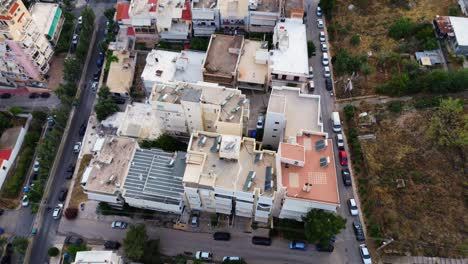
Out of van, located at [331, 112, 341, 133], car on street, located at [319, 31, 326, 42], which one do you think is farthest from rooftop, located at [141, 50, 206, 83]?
van, located at [331, 112, 341, 133]

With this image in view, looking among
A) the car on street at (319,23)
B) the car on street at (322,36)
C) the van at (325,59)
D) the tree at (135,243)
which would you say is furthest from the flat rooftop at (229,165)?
the car on street at (319,23)

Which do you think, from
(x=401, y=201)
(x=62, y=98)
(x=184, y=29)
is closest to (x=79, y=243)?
(x=62, y=98)

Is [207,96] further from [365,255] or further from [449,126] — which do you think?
[449,126]

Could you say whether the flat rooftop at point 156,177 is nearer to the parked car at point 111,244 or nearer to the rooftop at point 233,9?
the parked car at point 111,244

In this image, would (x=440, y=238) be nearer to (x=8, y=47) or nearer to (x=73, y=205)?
(x=73, y=205)

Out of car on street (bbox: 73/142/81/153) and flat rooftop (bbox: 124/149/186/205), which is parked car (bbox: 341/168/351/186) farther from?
car on street (bbox: 73/142/81/153)

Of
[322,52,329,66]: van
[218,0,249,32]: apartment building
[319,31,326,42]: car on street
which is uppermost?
[218,0,249,32]: apartment building

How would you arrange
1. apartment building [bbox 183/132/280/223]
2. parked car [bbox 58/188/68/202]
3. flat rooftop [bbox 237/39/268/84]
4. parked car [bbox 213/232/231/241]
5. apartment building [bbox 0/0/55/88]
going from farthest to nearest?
flat rooftop [bbox 237/39/268/84]
apartment building [bbox 0/0/55/88]
parked car [bbox 58/188/68/202]
parked car [bbox 213/232/231/241]
apartment building [bbox 183/132/280/223]
